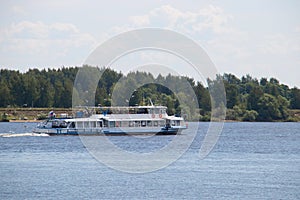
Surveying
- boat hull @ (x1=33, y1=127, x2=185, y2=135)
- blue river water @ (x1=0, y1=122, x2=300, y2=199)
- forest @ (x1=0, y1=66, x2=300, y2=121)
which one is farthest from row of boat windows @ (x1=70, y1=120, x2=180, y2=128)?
forest @ (x1=0, y1=66, x2=300, y2=121)

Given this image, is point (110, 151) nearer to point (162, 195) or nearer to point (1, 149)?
point (1, 149)

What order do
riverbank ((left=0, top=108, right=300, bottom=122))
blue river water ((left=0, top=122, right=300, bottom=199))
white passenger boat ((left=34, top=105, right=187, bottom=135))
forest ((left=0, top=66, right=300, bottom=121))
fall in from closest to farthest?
blue river water ((left=0, top=122, right=300, bottom=199)) < white passenger boat ((left=34, top=105, right=187, bottom=135)) < forest ((left=0, top=66, right=300, bottom=121)) < riverbank ((left=0, top=108, right=300, bottom=122))

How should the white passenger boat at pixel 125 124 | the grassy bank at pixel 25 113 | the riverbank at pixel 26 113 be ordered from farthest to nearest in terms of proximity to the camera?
the grassy bank at pixel 25 113 < the riverbank at pixel 26 113 < the white passenger boat at pixel 125 124

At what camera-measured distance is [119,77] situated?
19838 cm

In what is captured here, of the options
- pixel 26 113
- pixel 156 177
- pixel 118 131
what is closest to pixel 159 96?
pixel 26 113

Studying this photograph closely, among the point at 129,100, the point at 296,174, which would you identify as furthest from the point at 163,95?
the point at 296,174

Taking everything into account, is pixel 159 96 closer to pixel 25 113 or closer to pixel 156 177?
pixel 25 113

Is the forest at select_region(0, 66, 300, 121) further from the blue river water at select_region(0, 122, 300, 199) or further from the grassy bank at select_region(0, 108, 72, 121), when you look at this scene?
the blue river water at select_region(0, 122, 300, 199)

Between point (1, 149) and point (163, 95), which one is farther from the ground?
point (163, 95)

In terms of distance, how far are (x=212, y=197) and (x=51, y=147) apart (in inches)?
1473

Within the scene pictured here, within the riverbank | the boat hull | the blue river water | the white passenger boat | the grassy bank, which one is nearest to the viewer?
the blue river water

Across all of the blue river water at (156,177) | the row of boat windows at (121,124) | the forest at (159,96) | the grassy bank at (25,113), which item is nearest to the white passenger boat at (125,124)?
the row of boat windows at (121,124)

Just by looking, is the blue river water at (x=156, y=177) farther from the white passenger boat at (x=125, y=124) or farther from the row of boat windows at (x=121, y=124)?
the row of boat windows at (x=121, y=124)

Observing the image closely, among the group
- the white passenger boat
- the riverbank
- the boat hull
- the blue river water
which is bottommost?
the blue river water
